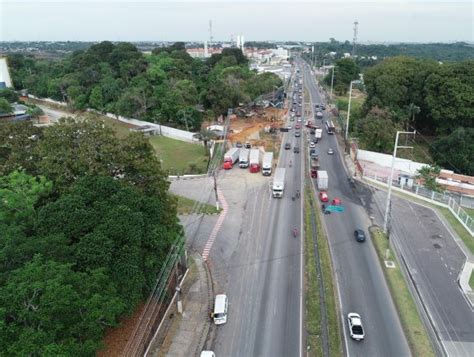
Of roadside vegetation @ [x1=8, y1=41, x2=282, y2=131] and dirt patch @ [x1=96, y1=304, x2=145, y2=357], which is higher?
roadside vegetation @ [x1=8, y1=41, x2=282, y2=131]

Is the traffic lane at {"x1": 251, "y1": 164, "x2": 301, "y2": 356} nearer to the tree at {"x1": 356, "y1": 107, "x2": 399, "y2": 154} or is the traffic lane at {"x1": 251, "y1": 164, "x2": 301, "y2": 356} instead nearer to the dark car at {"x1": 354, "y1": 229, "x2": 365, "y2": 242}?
the dark car at {"x1": 354, "y1": 229, "x2": 365, "y2": 242}

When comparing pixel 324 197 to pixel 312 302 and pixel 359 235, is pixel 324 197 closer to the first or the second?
pixel 359 235

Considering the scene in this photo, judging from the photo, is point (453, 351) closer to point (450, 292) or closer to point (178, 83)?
point (450, 292)

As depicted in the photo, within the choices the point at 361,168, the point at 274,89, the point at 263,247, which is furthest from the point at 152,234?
the point at 274,89

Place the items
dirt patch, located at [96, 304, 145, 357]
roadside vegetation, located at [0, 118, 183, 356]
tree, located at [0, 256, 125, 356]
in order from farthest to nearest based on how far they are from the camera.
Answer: dirt patch, located at [96, 304, 145, 357], roadside vegetation, located at [0, 118, 183, 356], tree, located at [0, 256, 125, 356]

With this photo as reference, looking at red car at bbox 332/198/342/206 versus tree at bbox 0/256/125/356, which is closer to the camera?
tree at bbox 0/256/125/356

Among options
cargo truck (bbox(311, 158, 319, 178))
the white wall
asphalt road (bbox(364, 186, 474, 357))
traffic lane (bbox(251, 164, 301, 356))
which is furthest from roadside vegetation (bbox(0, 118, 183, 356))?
the white wall

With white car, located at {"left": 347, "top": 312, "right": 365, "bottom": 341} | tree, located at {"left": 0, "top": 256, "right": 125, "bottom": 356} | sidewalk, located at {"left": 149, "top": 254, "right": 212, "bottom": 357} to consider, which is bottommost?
sidewalk, located at {"left": 149, "top": 254, "right": 212, "bottom": 357}

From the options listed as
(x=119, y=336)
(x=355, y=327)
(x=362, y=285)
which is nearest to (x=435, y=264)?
(x=362, y=285)
